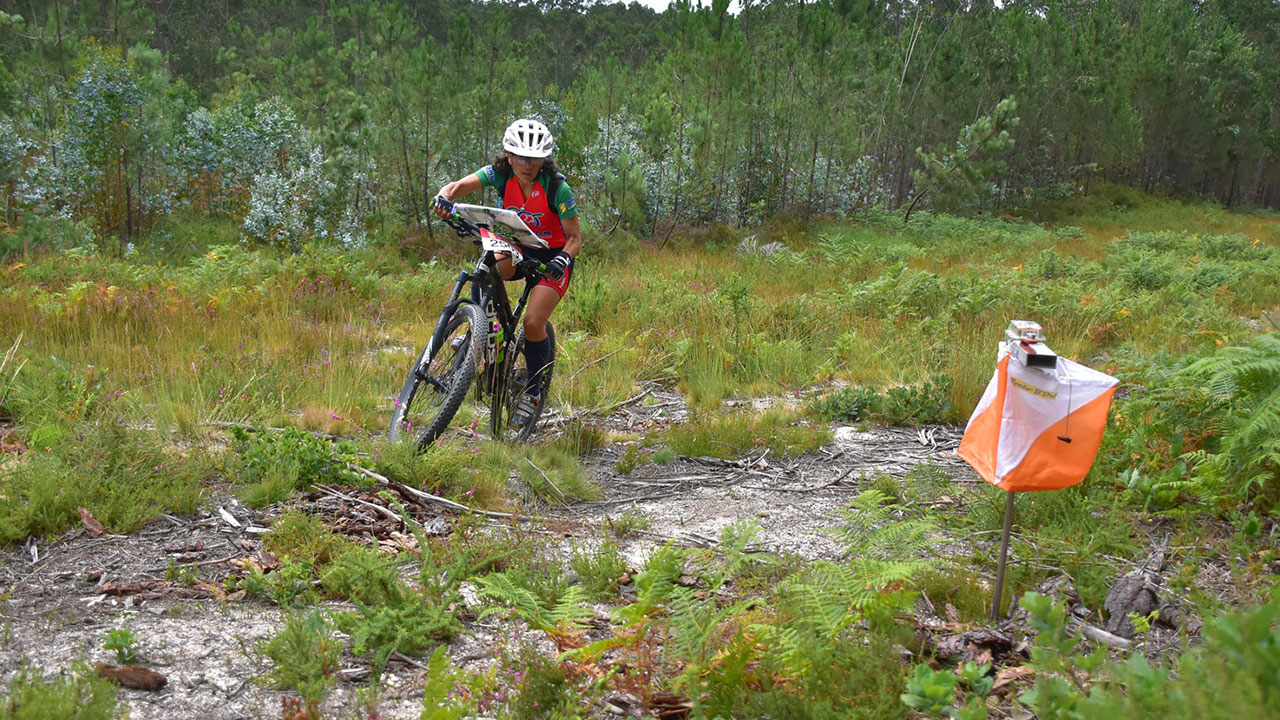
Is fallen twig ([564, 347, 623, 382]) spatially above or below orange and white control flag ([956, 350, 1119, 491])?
below

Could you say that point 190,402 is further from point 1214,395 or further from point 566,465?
point 1214,395

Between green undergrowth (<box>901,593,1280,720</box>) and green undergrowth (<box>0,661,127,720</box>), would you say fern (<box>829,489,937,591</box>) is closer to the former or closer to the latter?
green undergrowth (<box>901,593,1280,720</box>)

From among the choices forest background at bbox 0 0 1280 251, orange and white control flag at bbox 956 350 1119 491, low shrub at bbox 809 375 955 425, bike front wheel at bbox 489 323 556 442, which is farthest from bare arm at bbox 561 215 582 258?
forest background at bbox 0 0 1280 251

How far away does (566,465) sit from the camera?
502 cm

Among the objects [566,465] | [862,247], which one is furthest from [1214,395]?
[862,247]

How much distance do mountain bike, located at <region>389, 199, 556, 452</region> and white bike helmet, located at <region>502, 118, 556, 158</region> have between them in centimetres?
46

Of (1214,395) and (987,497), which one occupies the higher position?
(1214,395)

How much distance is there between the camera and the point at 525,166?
5234 millimetres

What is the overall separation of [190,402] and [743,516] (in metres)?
3.41

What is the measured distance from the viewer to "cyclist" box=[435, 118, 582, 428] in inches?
206

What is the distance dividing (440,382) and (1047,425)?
3285mm

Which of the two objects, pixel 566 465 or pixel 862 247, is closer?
pixel 566 465

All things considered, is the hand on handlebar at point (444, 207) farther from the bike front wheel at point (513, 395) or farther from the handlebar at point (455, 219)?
the bike front wheel at point (513, 395)

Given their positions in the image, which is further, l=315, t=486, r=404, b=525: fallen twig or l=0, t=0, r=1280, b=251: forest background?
l=0, t=0, r=1280, b=251: forest background
